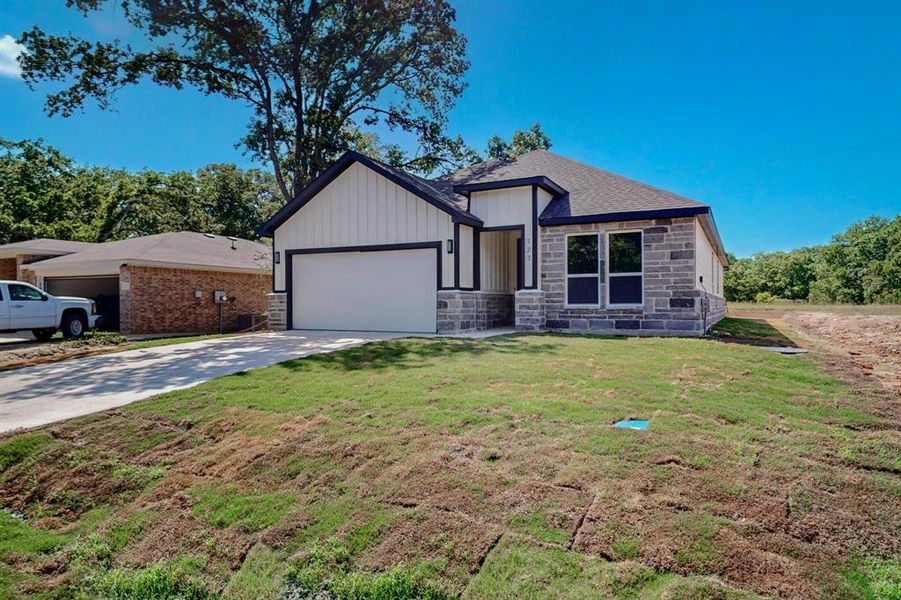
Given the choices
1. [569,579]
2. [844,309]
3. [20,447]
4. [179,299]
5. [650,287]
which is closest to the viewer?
[569,579]

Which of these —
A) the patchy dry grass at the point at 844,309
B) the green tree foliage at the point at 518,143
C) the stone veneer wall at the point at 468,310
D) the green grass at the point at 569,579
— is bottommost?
the green grass at the point at 569,579

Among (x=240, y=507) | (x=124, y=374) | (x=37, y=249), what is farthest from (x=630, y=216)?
(x=37, y=249)

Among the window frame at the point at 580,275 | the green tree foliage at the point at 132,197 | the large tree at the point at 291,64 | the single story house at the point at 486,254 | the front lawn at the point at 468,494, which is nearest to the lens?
the front lawn at the point at 468,494

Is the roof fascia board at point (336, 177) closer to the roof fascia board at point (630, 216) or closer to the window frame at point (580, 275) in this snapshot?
the roof fascia board at point (630, 216)

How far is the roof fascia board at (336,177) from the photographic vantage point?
12849mm

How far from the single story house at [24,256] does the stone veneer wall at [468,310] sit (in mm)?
16101

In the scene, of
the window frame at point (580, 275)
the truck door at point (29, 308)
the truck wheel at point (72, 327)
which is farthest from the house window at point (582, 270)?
the truck door at point (29, 308)

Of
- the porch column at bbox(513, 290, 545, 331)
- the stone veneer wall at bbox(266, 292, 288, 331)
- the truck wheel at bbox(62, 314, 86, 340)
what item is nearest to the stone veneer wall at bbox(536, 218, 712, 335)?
the porch column at bbox(513, 290, 545, 331)

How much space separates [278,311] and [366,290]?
300cm

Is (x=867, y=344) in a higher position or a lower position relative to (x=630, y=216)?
lower

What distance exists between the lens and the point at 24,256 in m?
19.6

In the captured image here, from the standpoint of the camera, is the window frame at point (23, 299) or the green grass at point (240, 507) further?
the window frame at point (23, 299)

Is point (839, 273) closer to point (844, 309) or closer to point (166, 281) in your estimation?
point (844, 309)

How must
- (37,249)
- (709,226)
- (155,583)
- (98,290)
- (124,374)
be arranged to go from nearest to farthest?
(155,583)
(124,374)
(709,226)
(37,249)
(98,290)
